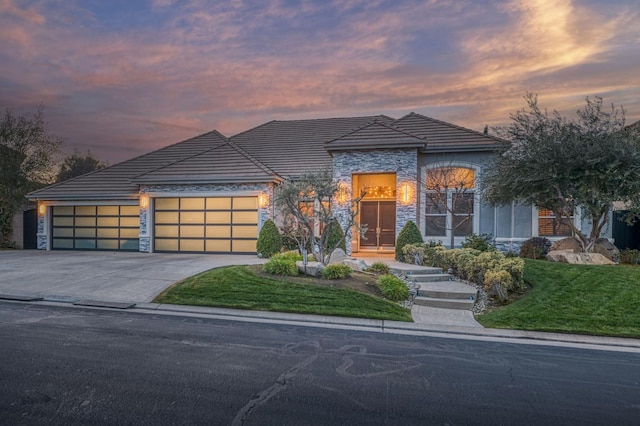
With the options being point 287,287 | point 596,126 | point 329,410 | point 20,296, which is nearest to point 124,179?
point 20,296

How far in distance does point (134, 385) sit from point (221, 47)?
46.2 feet

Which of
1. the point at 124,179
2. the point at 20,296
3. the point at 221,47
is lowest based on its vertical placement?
the point at 20,296

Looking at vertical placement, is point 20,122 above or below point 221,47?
below

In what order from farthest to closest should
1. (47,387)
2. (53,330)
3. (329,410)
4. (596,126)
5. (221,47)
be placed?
(221,47)
(596,126)
(53,330)
(47,387)
(329,410)

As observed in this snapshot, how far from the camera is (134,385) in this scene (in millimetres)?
4277

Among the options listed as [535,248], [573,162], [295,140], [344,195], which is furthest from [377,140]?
[535,248]

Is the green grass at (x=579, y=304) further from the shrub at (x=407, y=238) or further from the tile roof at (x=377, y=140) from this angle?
the tile roof at (x=377, y=140)

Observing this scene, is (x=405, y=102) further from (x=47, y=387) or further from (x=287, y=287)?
(x=47, y=387)

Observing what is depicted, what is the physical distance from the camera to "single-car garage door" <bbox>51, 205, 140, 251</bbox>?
755 inches

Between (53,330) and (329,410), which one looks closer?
(329,410)

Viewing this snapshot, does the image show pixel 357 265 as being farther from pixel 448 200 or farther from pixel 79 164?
pixel 79 164

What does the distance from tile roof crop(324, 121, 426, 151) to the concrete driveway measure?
7.51m

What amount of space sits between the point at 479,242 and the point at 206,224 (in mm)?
12167

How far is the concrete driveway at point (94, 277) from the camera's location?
30.3 feet
